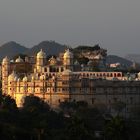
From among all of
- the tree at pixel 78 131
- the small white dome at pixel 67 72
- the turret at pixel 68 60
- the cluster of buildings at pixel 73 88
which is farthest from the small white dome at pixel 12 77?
the tree at pixel 78 131

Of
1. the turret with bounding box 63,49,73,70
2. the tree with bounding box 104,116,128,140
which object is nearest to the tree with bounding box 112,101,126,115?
the turret with bounding box 63,49,73,70

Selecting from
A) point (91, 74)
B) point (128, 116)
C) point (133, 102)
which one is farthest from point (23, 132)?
point (91, 74)

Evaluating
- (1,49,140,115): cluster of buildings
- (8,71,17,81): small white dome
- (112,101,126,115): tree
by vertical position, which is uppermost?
(8,71,17,81): small white dome

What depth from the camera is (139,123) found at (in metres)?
71.5

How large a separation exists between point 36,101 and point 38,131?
23.9m

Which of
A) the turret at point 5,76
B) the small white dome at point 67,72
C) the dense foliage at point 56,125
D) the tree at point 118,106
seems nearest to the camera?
the dense foliage at point 56,125

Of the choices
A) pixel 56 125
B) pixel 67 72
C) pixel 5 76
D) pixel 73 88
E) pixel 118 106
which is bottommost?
pixel 56 125

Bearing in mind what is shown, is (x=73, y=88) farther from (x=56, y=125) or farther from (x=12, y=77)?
(x=56, y=125)

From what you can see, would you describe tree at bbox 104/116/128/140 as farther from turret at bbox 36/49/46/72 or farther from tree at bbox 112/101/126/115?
turret at bbox 36/49/46/72

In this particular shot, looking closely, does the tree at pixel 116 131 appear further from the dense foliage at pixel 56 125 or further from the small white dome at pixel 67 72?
the small white dome at pixel 67 72

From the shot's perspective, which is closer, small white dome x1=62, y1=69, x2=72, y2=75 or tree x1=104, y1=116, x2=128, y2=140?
tree x1=104, y1=116, x2=128, y2=140

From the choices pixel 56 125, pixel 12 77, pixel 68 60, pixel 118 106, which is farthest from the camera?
pixel 68 60

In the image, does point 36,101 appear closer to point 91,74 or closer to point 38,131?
point 91,74

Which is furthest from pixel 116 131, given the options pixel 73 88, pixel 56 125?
pixel 73 88
